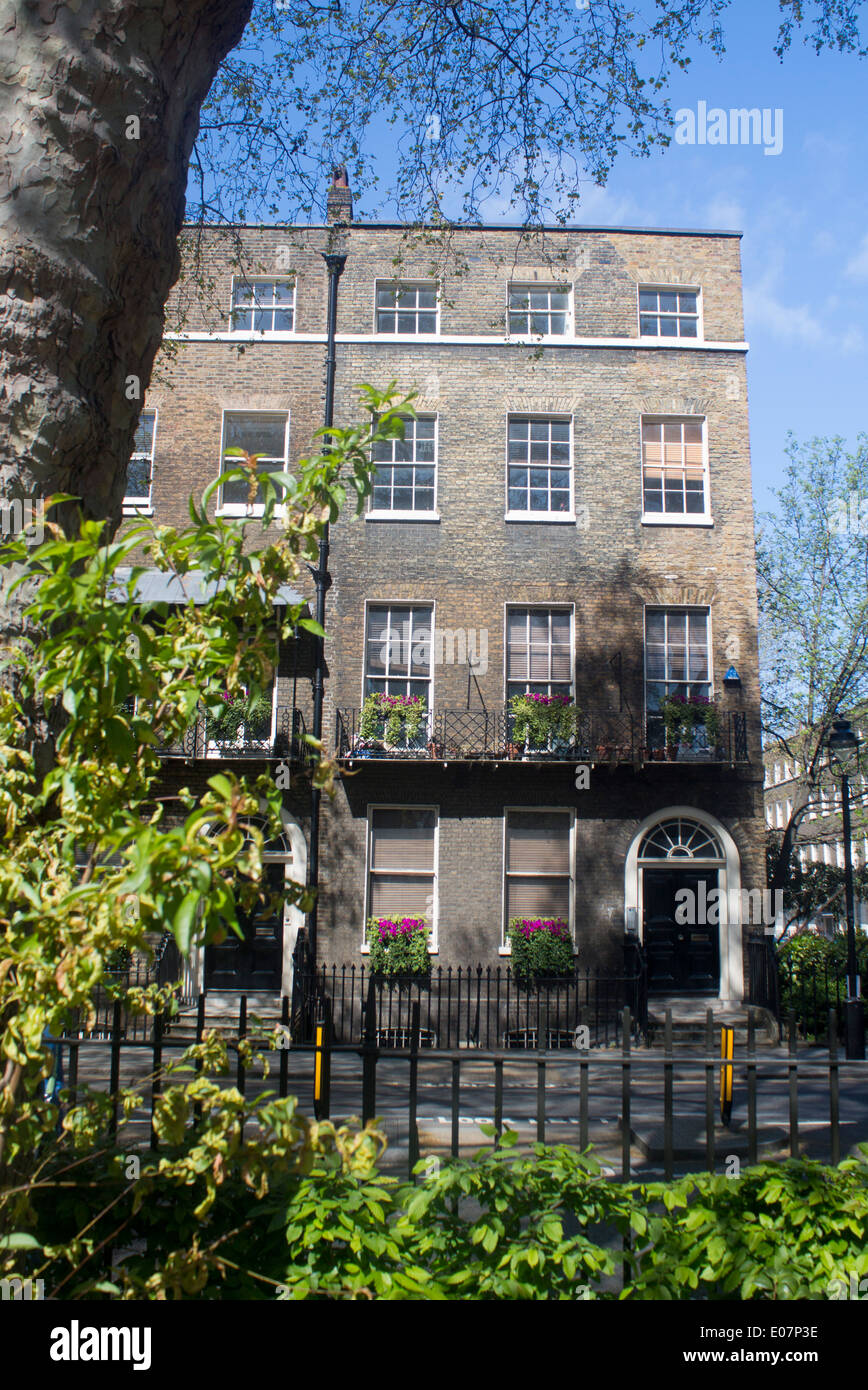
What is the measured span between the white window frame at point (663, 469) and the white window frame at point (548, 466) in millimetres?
1315

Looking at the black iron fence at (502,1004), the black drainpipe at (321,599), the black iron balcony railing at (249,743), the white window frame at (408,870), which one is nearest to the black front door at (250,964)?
the black drainpipe at (321,599)

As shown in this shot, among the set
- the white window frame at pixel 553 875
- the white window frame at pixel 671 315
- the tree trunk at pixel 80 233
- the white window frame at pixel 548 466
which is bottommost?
the white window frame at pixel 553 875

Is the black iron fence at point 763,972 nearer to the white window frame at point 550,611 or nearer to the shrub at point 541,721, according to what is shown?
the shrub at point 541,721

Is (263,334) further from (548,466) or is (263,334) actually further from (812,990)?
(812,990)

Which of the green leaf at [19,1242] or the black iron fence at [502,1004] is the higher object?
the green leaf at [19,1242]

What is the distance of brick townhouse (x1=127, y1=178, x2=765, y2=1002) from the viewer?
59.0ft

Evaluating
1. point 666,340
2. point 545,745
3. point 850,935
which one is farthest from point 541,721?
point 666,340

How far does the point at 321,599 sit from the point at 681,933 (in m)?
9.05

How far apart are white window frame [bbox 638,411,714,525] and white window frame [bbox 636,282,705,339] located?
4.87ft

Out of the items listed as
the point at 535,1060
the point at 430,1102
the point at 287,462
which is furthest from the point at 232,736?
the point at 535,1060

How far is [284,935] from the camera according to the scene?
18.1 m

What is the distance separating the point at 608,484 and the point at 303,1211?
17.6 meters

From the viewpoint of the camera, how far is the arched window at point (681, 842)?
18312 millimetres

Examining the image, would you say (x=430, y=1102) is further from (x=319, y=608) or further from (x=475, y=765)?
(x=319, y=608)
